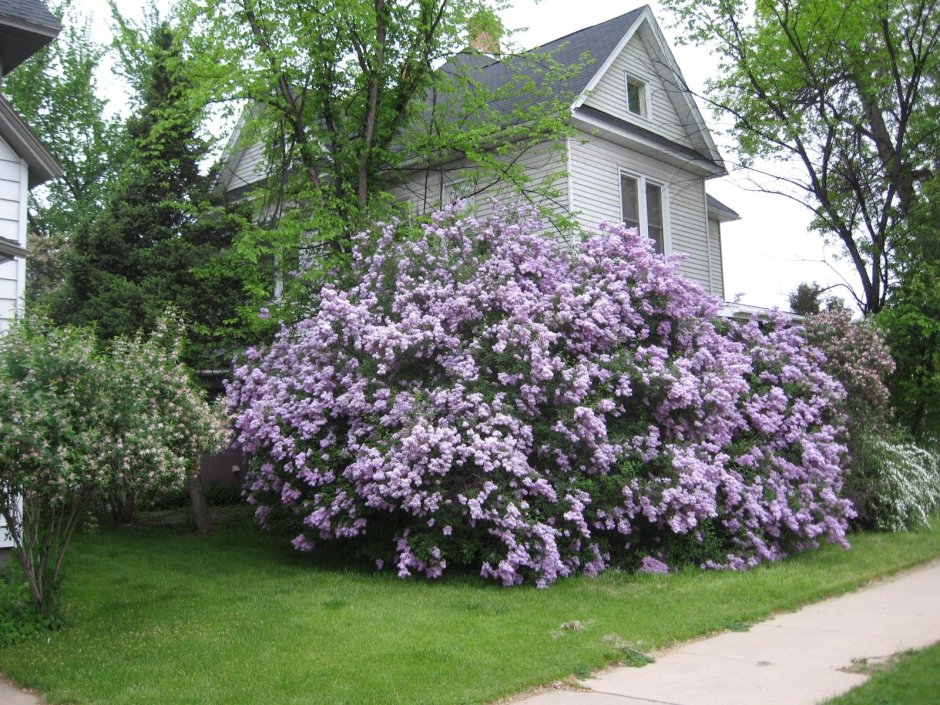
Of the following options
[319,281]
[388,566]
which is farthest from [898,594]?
[319,281]

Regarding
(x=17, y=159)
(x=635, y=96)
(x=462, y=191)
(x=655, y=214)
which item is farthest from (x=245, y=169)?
(x=17, y=159)

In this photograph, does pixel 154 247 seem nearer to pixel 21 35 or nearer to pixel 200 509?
pixel 200 509

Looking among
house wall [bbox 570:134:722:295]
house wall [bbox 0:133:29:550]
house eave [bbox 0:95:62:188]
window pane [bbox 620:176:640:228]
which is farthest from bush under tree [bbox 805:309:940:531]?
house eave [bbox 0:95:62:188]

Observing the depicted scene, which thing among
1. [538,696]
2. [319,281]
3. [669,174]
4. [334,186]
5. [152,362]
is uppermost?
[669,174]

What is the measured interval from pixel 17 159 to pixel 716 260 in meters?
13.9

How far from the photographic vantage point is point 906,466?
39.9ft

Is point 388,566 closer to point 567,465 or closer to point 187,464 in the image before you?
point 567,465

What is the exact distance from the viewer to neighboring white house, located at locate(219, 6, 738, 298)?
15086mm

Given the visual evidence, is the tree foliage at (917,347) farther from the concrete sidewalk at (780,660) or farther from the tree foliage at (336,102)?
the concrete sidewalk at (780,660)

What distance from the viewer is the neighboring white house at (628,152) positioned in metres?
15.1

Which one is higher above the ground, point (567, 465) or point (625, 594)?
point (567, 465)

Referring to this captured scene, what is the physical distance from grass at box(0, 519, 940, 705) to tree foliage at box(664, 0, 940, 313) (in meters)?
8.42

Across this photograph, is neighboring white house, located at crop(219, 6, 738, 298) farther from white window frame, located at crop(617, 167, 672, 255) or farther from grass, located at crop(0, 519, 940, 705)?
grass, located at crop(0, 519, 940, 705)

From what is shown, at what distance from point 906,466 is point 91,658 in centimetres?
1046
